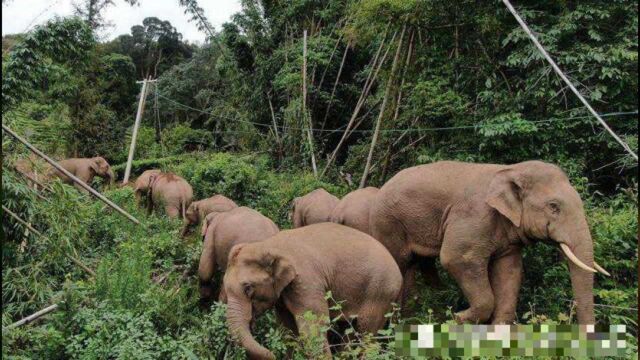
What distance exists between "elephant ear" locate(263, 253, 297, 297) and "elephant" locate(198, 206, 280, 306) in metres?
1.79

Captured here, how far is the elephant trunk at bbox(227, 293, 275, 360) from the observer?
4559 millimetres

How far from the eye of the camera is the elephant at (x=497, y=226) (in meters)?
5.32

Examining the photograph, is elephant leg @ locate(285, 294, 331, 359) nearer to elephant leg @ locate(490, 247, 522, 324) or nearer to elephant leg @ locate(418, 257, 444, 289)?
elephant leg @ locate(490, 247, 522, 324)

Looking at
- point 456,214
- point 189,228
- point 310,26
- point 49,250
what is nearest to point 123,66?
point 310,26

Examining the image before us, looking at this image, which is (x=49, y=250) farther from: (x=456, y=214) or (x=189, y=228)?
(x=456, y=214)

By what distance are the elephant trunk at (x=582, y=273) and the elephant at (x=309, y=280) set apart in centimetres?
160

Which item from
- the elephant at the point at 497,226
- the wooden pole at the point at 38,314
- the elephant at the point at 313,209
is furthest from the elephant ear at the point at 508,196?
the wooden pole at the point at 38,314

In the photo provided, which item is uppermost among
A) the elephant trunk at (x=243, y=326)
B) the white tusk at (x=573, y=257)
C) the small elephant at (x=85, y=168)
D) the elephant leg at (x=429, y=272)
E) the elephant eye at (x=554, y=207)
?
the elephant eye at (x=554, y=207)

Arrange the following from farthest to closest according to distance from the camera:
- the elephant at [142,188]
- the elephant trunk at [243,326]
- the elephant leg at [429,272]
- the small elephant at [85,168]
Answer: the small elephant at [85,168] → the elephant at [142,188] → the elephant leg at [429,272] → the elephant trunk at [243,326]

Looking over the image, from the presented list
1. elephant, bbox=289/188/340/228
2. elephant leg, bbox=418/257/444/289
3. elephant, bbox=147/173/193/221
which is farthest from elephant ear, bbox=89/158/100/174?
elephant leg, bbox=418/257/444/289

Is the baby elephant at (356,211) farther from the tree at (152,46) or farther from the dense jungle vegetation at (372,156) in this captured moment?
the tree at (152,46)

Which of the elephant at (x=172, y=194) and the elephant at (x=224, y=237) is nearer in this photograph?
the elephant at (x=224, y=237)

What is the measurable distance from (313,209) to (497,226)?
394cm

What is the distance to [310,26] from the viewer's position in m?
18.5
